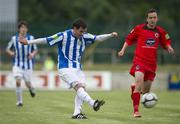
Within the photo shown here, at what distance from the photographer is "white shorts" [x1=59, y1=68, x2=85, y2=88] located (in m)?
14.7

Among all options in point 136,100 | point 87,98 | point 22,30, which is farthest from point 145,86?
point 22,30

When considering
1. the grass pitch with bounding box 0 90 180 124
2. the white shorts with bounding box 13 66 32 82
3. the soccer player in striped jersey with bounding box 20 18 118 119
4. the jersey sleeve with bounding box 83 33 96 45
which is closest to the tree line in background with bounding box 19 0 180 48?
the white shorts with bounding box 13 66 32 82

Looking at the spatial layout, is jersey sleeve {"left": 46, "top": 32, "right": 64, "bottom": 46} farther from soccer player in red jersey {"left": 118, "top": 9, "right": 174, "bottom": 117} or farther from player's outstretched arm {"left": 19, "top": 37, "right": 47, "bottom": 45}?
soccer player in red jersey {"left": 118, "top": 9, "right": 174, "bottom": 117}

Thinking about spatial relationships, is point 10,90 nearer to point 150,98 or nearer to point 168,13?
point 150,98

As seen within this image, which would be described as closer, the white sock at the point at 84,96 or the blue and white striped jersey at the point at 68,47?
the white sock at the point at 84,96

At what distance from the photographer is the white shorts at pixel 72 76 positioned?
14653mm

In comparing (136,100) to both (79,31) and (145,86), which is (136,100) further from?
(79,31)

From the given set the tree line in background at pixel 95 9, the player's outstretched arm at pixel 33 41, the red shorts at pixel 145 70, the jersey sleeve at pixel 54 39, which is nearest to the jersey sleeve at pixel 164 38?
the red shorts at pixel 145 70

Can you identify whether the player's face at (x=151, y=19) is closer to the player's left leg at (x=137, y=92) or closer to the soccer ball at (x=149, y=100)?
the player's left leg at (x=137, y=92)

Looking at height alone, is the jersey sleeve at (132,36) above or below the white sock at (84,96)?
above

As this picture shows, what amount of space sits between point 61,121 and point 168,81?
824 inches

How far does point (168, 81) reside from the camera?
113 ft

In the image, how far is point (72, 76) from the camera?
579 inches

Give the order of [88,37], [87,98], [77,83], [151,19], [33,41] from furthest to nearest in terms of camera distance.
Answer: [151,19] < [88,37] < [33,41] < [77,83] < [87,98]
